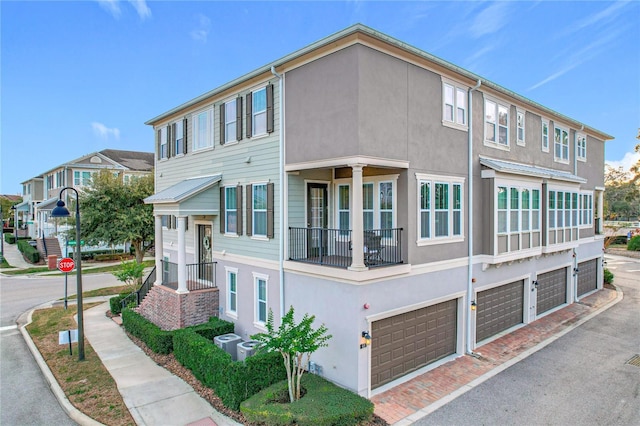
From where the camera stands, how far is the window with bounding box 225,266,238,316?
509 inches

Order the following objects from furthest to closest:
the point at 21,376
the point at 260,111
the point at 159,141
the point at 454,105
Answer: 1. the point at 159,141
2. the point at 260,111
3. the point at 454,105
4. the point at 21,376

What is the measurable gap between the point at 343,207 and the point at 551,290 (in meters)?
11.5

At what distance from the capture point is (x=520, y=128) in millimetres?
14562

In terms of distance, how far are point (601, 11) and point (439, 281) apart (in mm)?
13702

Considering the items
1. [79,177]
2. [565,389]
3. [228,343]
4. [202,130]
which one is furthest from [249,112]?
[79,177]

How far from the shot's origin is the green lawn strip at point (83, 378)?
27.2 ft

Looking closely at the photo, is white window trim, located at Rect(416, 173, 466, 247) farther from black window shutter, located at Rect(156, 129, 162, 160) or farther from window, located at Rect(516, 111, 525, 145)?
black window shutter, located at Rect(156, 129, 162, 160)

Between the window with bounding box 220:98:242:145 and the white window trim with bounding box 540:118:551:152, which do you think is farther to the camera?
the white window trim with bounding box 540:118:551:152

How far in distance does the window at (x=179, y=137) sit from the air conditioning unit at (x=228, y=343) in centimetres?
845

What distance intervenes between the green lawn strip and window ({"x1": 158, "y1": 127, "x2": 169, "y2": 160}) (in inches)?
332

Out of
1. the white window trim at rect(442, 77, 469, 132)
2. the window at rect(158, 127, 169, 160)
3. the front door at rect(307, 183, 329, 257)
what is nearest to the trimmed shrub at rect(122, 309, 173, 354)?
the front door at rect(307, 183, 329, 257)

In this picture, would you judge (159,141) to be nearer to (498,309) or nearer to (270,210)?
(270,210)

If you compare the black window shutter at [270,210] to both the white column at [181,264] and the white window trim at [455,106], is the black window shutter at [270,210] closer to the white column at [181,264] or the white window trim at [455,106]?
the white column at [181,264]

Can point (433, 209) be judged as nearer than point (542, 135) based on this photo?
Yes
